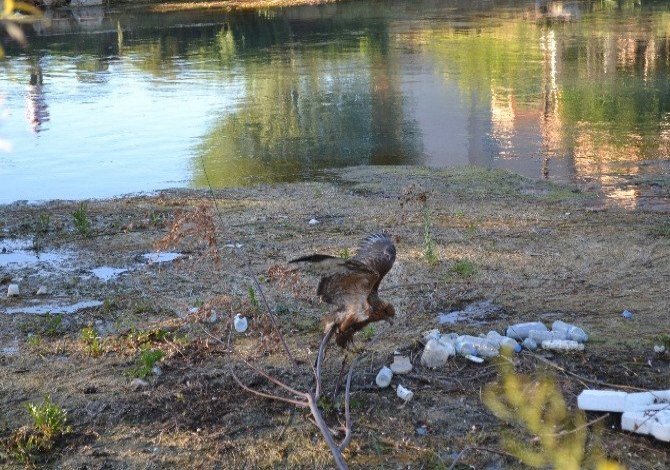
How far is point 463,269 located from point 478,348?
1.59 meters

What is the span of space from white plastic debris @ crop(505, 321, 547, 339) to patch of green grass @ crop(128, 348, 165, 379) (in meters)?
2.03

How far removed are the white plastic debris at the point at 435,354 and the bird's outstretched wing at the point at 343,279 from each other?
3.56ft

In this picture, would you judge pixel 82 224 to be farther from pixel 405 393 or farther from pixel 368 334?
pixel 405 393

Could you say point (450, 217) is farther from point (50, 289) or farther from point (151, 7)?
point (151, 7)

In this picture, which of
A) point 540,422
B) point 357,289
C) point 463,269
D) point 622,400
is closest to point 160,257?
point 463,269

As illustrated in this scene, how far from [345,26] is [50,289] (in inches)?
829

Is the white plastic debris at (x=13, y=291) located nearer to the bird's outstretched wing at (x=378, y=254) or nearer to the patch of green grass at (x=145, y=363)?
the patch of green grass at (x=145, y=363)

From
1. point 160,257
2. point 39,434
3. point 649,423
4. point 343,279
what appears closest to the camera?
point 343,279

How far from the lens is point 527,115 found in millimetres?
12742

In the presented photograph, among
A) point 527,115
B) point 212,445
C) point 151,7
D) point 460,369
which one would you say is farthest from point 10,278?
point 151,7

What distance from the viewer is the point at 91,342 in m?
5.28

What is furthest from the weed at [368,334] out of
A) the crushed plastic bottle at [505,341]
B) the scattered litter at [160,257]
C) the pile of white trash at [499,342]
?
the scattered litter at [160,257]

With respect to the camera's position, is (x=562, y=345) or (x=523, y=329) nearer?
(x=562, y=345)

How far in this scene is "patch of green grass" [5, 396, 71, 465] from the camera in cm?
405
